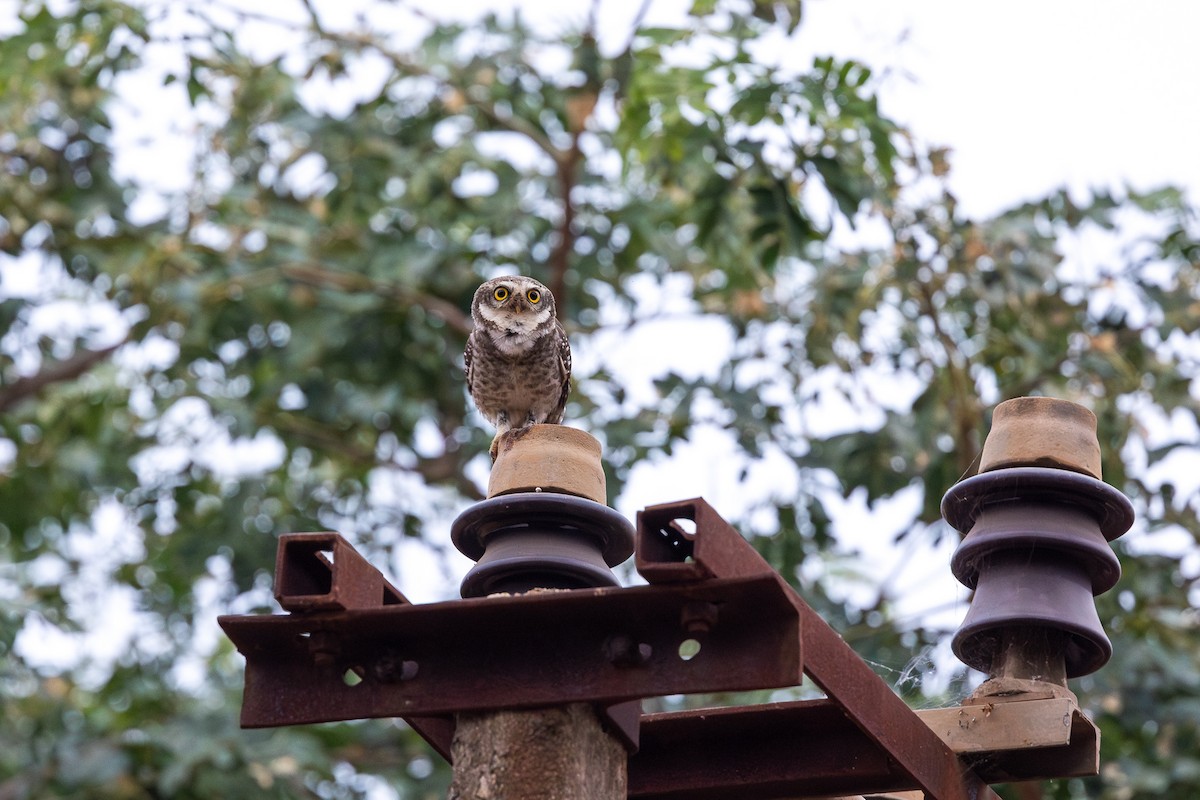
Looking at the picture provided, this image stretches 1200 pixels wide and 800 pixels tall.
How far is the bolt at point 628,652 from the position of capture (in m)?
2.83

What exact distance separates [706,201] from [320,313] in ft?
9.07

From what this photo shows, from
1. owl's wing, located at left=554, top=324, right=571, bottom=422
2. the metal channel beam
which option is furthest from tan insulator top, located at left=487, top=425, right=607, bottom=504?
owl's wing, located at left=554, top=324, right=571, bottom=422

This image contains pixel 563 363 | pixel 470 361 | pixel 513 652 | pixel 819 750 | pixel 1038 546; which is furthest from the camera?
pixel 470 361

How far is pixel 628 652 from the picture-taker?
9.30ft

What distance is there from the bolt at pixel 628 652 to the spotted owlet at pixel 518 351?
3718mm

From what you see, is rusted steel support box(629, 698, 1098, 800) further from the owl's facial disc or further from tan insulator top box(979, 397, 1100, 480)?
the owl's facial disc

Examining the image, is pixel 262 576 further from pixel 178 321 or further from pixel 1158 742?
pixel 1158 742

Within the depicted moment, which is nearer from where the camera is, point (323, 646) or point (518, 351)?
point (323, 646)

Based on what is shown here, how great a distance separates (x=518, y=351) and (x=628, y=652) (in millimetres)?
3734

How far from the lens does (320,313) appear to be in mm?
9062

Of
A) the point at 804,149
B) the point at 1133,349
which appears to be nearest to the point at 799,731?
the point at 804,149

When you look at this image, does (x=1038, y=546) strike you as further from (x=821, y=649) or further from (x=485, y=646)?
(x=485, y=646)

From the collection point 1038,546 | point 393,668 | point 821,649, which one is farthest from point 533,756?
point 1038,546

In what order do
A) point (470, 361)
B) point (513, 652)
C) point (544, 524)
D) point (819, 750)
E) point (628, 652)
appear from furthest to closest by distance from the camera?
point (470, 361), point (544, 524), point (819, 750), point (513, 652), point (628, 652)
